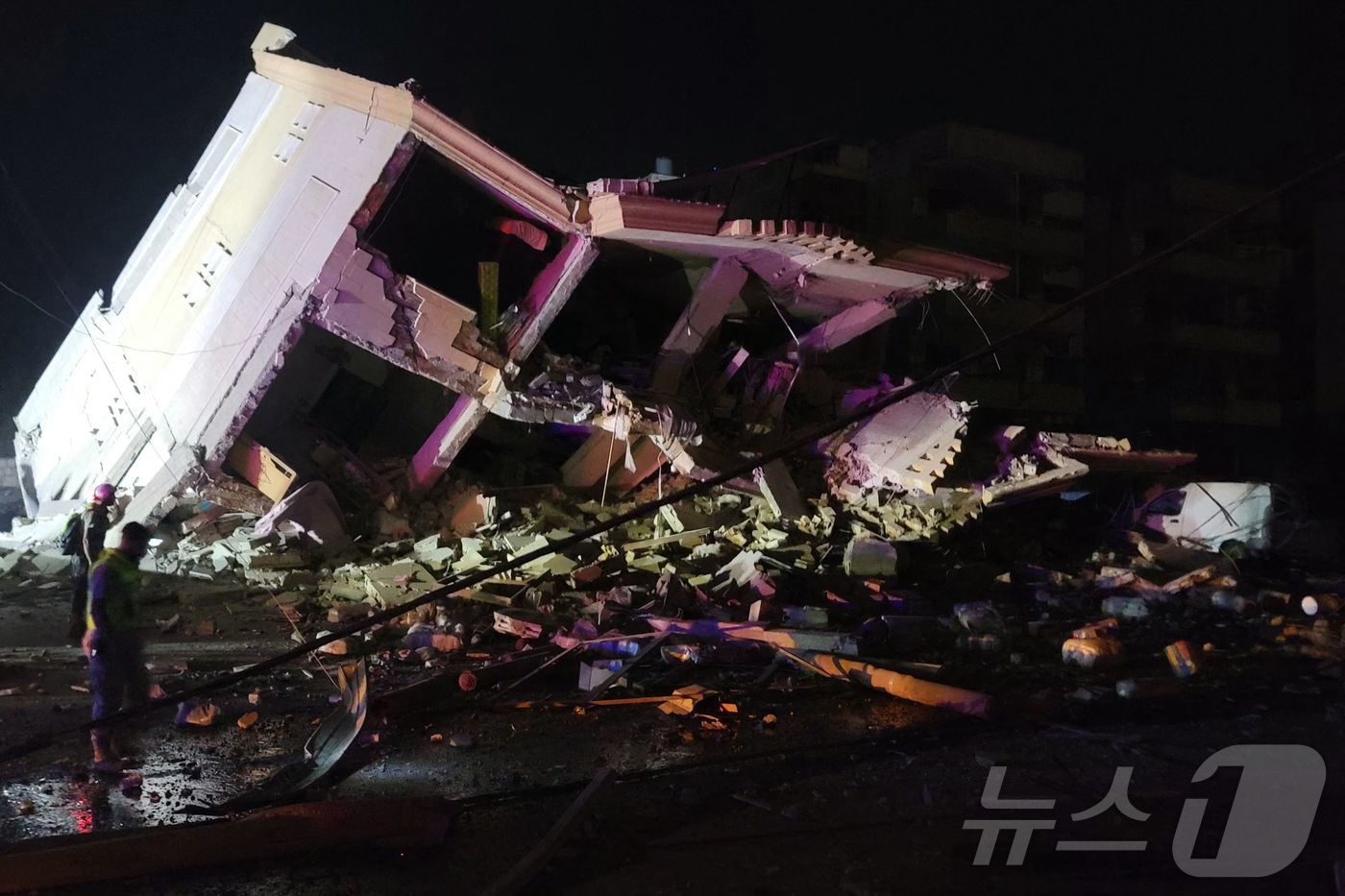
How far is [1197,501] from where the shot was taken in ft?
37.2

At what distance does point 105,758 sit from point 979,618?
586cm

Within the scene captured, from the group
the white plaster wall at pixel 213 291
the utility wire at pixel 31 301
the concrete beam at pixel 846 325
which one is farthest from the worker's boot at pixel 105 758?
the utility wire at pixel 31 301

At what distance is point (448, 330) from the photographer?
8422 millimetres

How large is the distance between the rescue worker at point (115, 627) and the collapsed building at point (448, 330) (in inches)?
159

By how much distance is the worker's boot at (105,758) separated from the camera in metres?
4.21

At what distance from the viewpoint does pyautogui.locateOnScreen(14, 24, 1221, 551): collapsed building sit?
8.21 metres

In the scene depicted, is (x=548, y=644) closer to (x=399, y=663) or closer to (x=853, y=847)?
(x=399, y=663)

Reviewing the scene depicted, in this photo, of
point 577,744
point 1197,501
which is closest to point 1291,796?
point 577,744

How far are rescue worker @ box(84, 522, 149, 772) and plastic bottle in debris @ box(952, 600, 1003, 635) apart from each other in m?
5.68

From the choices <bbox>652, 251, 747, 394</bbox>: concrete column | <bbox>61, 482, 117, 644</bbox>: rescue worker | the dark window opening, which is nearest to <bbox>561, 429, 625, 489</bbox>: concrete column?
<bbox>652, 251, 747, 394</bbox>: concrete column

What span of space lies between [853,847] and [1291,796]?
2.17 meters

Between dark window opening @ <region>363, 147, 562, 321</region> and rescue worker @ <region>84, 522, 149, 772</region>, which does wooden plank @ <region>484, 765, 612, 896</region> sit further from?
dark window opening @ <region>363, 147, 562, 321</region>

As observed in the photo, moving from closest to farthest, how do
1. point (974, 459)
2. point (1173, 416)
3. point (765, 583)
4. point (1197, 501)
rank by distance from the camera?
point (765, 583) → point (974, 459) → point (1197, 501) → point (1173, 416)

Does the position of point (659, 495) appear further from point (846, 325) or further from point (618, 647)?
point (618, 647)
